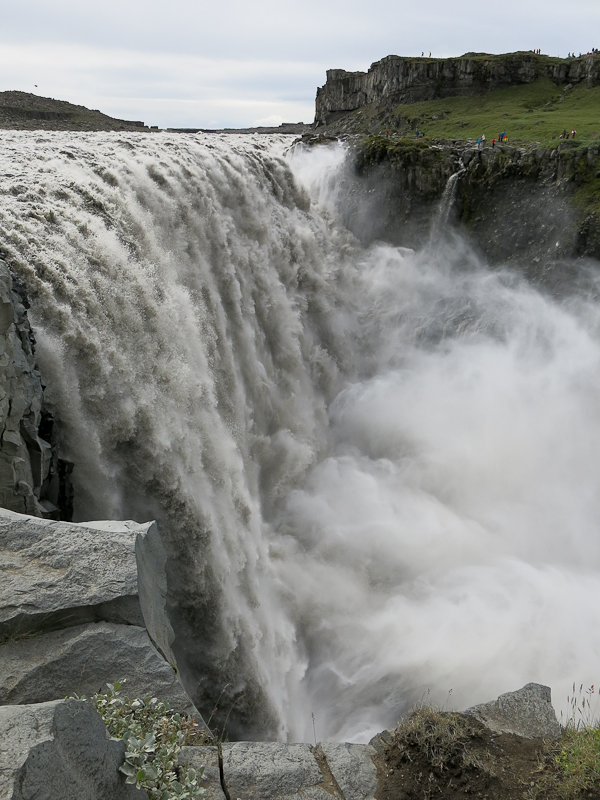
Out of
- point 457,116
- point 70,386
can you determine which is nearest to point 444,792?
point 70,386

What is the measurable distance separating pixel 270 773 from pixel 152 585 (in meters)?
1.92

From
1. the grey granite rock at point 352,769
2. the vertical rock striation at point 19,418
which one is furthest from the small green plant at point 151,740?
the vertical rock striation at point 19,418

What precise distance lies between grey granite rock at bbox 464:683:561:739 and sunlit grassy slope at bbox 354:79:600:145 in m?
27.3

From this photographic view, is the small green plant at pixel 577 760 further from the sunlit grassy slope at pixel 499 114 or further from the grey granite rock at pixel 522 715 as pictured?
the sunlit grassy slope at pixel 499 114

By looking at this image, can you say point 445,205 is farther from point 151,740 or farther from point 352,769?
point 151,740

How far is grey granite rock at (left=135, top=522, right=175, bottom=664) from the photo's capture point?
520cm

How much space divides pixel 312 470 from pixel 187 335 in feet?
20.4

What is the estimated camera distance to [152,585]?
225 inches

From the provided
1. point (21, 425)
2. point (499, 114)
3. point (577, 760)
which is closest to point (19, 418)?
point (21, 425)

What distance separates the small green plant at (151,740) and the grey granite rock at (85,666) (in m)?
0.18

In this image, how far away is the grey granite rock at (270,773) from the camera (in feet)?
15.3

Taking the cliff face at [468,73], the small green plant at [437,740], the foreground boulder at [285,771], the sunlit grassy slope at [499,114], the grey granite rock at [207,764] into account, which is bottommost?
the small green plant at [437,740]

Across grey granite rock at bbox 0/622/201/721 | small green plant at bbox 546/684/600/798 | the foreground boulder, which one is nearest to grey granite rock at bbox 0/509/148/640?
grey granite rock at bbox 0/622/201/721

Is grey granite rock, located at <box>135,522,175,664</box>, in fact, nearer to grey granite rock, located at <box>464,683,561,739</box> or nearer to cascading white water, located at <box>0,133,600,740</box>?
cascading white water, located at <box>0,133,600,740</box>
